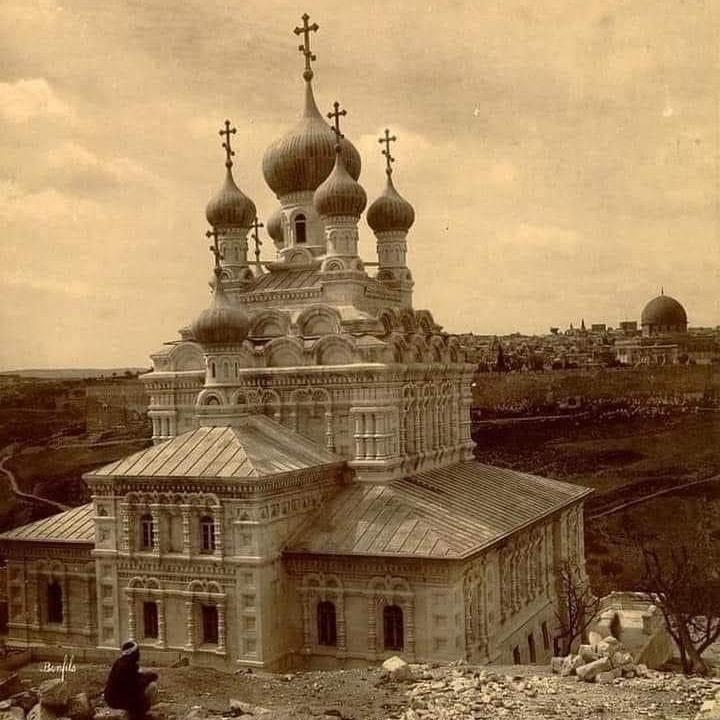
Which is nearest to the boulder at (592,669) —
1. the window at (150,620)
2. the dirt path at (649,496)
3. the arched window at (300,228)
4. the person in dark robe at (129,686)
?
the person in dark robe at (129,686)

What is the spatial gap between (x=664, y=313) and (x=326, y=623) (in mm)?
14932

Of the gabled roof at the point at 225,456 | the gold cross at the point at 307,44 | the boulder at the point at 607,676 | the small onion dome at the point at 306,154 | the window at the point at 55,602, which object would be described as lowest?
the window at the point at 55,602

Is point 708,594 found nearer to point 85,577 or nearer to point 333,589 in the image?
point 333,589

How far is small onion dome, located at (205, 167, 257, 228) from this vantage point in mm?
24031

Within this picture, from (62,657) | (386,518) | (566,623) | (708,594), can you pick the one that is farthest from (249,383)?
(708,594)

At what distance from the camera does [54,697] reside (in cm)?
1193

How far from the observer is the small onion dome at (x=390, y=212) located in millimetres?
25109

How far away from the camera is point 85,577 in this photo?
784 inches

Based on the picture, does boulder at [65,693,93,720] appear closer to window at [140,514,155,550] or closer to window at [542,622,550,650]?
window at [140,514,155,550]

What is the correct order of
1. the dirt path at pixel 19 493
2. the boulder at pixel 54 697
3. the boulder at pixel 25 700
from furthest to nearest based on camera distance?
the dirt path at pixel 19 493
the boulder at pixel 25 700
the boulder at pixel 54 697

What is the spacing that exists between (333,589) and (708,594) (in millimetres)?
7894

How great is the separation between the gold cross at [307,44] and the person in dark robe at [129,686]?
15008 millimetres

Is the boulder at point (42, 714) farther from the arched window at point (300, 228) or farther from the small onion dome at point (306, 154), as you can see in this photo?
the small onion dome at point (306, 154)

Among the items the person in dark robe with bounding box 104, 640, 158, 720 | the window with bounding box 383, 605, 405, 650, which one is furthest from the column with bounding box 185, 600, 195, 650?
the person in dark robe with bounding box 104, 640, 158, 720
